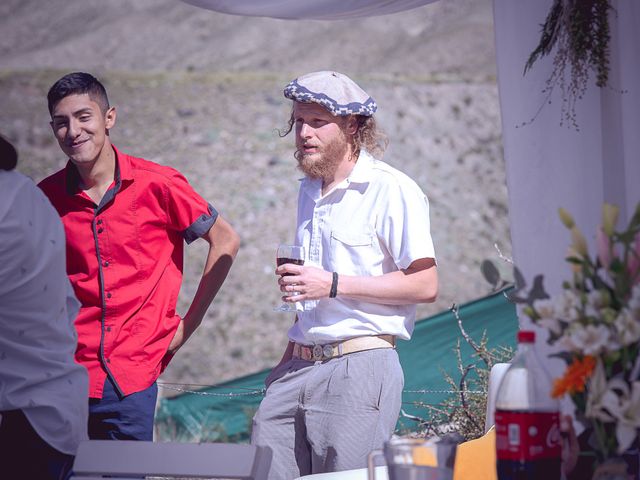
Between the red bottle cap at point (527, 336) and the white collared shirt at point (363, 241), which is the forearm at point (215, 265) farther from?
the red bottle cap at point (527, 336)

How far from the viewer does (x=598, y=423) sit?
5.05 feet

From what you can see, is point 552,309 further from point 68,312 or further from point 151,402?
point 151,402

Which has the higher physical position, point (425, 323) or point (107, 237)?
point (107, 237)

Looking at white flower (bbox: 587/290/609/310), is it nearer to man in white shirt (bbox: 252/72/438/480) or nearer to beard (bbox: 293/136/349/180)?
man in white shirt (bbox: 252/72/438/480)

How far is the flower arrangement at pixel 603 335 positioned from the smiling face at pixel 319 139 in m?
1.43

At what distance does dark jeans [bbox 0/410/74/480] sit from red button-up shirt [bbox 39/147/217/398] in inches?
35.3

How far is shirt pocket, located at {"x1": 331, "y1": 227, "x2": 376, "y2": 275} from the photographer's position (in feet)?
9.47

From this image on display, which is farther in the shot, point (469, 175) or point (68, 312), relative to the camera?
point (469, 175)

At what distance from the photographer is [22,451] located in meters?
2.01

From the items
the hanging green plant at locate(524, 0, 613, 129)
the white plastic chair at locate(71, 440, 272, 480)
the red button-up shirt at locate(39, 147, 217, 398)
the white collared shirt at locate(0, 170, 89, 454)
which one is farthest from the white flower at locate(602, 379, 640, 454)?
the red button-up shirt at locate(39, 147, 217, 398)

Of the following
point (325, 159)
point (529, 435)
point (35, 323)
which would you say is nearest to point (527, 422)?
point (529, 435)

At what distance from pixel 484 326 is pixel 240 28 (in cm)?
2772

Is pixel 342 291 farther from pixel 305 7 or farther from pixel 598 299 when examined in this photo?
pixel 598 299

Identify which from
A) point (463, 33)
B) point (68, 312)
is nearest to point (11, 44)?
point (463, 33)
